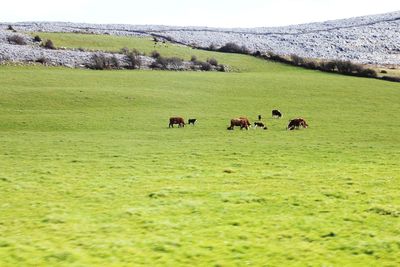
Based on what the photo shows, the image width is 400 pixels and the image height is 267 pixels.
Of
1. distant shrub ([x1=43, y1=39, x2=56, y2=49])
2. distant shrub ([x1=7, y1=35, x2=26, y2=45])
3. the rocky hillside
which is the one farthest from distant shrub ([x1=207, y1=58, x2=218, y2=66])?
distant shrub ([x1=7, y1=35, x2=26, y2=45])

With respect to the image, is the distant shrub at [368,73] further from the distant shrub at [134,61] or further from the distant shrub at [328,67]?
the distant shrub at [134,61]

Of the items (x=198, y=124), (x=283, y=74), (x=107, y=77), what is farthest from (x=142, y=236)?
(x=283, y=74)

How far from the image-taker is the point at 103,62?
75.4 m

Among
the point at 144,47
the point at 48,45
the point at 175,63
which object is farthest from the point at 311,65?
the point at 48,45

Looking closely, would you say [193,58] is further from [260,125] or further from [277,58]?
[260,125]

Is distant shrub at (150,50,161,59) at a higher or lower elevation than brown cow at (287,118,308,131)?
higher

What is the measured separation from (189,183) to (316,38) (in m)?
131

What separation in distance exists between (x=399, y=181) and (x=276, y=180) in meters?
5.29

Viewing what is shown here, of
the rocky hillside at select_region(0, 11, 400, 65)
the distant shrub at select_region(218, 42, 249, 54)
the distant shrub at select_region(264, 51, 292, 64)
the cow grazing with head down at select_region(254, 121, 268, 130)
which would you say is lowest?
the cow grazing with head down at select_region(254, 121, 268, 130)

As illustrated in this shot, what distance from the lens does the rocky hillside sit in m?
120

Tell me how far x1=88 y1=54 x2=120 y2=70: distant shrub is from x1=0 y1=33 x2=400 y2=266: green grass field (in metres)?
20.5

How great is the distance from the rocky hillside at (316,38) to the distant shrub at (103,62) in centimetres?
3927

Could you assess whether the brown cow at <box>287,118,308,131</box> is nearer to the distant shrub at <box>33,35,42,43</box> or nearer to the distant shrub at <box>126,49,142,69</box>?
the distant shrub at <box>126,49,142,69</box>

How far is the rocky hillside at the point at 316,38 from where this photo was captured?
120125 millimetres
